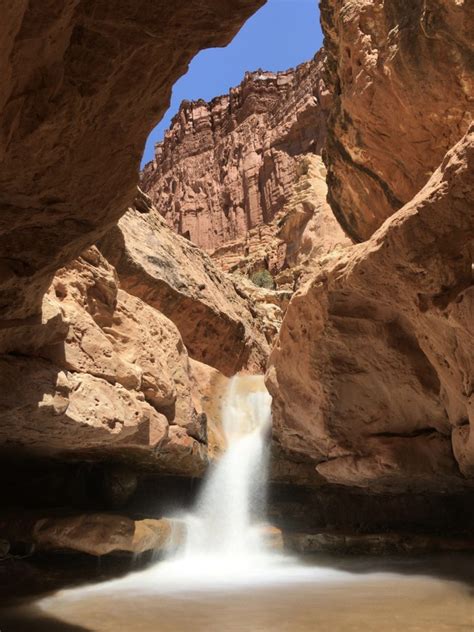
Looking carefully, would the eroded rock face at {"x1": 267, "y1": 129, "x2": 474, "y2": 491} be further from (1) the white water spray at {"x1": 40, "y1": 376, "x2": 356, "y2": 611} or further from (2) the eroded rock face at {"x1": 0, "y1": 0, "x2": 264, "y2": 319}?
Answer: (2) the eroded rock face at {"x1": 0, "y1": 0, "x2": 264, "y2": 319}

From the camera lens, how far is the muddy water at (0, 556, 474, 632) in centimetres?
456

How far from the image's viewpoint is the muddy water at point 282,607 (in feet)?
15.0

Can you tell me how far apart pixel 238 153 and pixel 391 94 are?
44818 mm

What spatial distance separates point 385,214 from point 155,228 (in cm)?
740

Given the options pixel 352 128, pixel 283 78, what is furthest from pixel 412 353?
pixel 283 78

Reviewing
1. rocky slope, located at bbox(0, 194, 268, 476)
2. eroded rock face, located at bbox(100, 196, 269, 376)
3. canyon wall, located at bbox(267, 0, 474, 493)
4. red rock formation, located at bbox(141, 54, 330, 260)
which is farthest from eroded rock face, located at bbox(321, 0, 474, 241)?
red rock formation, located at bbox(141, 54, 330, 260)

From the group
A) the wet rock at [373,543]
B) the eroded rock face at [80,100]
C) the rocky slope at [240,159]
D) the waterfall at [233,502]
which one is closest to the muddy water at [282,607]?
the wet rock at [373,543]

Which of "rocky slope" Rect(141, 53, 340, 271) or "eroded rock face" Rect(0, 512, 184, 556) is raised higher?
"rocky slope" Rect(141, 53, 340, 271)

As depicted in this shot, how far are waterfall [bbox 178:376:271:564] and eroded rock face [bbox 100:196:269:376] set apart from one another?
289cm

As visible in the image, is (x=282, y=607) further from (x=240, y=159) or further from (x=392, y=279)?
(x=240, y=159)

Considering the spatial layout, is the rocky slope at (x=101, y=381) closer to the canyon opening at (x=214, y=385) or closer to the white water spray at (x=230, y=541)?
the canyon opening at (x=214, y=385)

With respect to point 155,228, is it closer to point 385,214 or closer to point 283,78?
point 385,214

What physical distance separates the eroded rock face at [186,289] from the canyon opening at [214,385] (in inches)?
4.4

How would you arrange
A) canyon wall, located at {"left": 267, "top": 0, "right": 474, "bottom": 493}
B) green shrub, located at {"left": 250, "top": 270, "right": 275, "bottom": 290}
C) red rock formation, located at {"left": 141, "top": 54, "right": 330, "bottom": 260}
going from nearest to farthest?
1. canyon wall, located at {"left": 267, "top": 0, "right": 474, "bottom": 493}
2. green shrub, located at {"left": 250, "top": 270, "right": 275, "bottom": 290}
3. red rock formation, located at {"left": 141, "top": 54, "right": 330, "bottom": 260}
